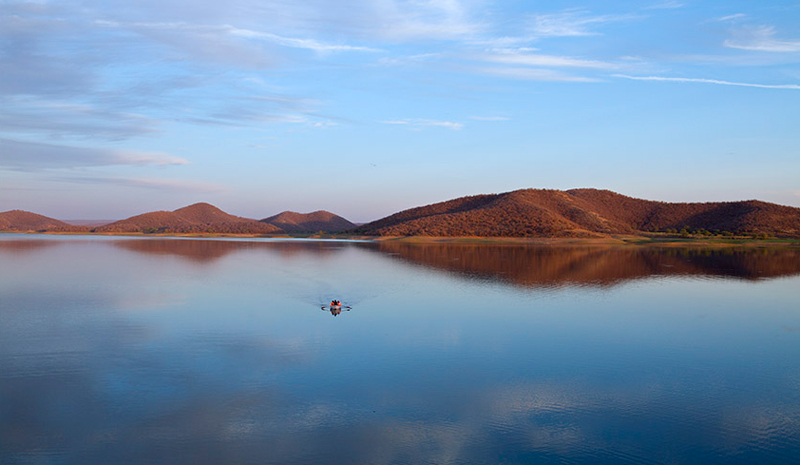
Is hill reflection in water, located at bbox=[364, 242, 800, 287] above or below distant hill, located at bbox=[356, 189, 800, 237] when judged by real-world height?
below

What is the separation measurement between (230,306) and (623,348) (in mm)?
22743

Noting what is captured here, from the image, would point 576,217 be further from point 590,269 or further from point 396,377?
point 396,377

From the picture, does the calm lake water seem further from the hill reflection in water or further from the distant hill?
the distant hill

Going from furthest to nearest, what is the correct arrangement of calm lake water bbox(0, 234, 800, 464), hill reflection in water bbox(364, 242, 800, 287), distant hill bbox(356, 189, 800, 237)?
distant hill bbox(356, 189, 800, 237) → hill reflection in water bbox(364, 242, 800, 287) → calm lake water bbox(0, 234, 800, 464)

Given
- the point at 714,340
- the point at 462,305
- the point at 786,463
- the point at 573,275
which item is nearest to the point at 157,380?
the point at 786,463

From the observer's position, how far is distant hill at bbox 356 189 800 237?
123m

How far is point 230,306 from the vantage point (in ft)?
108

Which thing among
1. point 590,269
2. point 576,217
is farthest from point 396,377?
point 576,217

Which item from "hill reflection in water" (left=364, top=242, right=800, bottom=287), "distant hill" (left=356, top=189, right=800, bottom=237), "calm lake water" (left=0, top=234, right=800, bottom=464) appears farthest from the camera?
"distant hill" (left=356, top=189, right=800, bottom=237)

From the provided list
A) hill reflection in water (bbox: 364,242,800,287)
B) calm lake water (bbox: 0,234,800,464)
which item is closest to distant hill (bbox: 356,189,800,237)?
hill reflection in water (bbox: 364,242,800,287)

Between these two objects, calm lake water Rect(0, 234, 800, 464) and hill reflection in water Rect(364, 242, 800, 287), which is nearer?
calm lake water Rect(0, 234, 800, 464)

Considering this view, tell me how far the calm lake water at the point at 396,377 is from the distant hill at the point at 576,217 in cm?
8390

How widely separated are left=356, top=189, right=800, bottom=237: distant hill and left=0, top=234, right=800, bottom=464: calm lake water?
275 ft

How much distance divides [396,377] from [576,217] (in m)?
128
